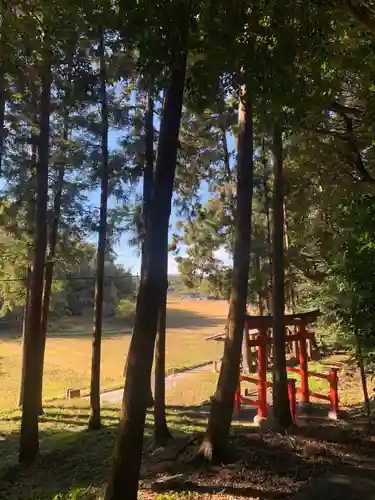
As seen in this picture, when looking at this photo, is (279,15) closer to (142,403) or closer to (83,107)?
(142,403)

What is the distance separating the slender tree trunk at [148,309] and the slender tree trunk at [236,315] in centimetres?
232

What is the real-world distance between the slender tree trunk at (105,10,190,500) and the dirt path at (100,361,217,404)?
541 inches

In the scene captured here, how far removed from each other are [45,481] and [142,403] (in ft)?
16.9

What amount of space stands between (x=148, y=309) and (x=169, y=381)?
1844 centimetres

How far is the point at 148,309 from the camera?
17.1ft

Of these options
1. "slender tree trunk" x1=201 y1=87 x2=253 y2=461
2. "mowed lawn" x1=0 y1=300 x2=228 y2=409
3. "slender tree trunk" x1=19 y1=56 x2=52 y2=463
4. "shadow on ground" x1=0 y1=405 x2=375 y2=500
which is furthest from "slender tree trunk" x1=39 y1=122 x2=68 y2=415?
"slender tree trunk" x1=201 y1=87 x2=253 y2=461

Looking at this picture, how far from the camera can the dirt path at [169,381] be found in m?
18.9

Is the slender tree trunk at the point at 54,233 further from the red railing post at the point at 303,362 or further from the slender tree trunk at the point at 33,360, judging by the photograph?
the red railing post at the point at 303,362

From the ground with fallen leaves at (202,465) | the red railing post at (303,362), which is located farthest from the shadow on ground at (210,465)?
the red railing post at (303,362)

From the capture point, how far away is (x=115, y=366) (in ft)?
99.7

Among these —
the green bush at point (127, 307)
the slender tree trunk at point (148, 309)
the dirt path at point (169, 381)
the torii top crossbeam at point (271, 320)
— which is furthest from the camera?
the green bush at point (127, 307)

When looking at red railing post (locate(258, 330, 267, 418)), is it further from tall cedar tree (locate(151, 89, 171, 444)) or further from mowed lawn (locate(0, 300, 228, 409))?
mowed lawn (locate(0, 300, 228, 409))

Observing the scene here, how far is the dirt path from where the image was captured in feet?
62.1

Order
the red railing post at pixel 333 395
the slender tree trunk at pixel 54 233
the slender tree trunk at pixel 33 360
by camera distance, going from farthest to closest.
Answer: the slender tree trunk at pixel 54 233, the red railing post at pixel 333 395, the slender tree trunk at pixel 33 360
